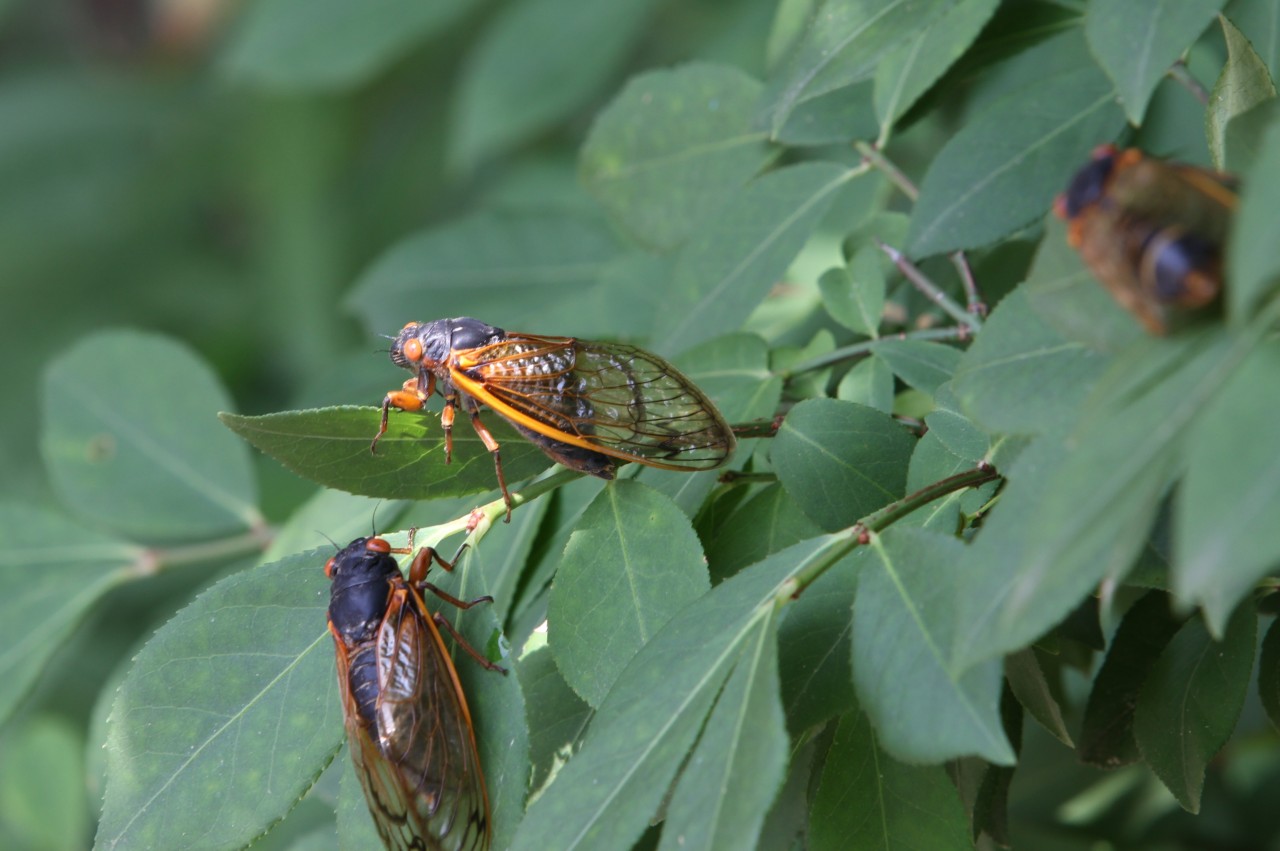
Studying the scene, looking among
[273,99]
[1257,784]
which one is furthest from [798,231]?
[273,99]

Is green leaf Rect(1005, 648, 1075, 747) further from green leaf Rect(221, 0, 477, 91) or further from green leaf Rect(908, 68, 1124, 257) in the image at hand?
green leaf Rect(221, 0, 477, 91)

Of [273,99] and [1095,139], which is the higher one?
[273,99]

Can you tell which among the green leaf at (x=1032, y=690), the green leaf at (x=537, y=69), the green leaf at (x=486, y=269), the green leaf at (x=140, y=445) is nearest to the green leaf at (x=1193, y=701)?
the green leaf at (x=1032, y=690)

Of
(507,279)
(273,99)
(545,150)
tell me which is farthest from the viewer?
(273,99)

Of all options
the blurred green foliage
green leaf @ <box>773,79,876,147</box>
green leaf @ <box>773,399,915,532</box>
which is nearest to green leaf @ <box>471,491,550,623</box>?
the blurred green foliage

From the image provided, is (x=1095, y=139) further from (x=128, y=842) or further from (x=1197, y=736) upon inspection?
(x=128, y=842)

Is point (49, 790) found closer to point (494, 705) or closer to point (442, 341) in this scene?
point (442, 341)
